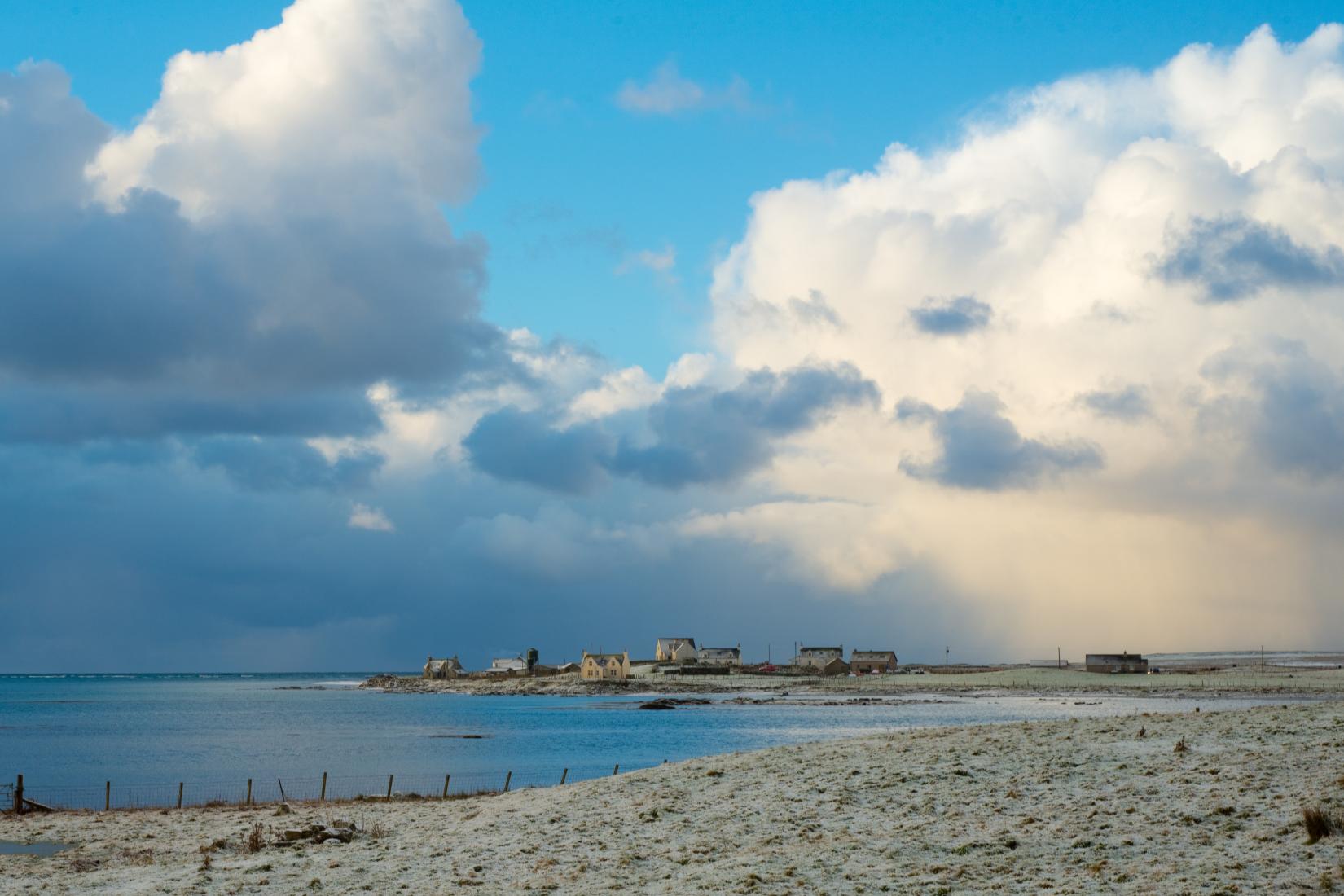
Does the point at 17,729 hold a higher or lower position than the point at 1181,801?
lower

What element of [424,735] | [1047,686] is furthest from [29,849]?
[1047,686]

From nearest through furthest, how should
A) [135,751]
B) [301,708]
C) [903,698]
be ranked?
[135,751], [903,698], [301,708]

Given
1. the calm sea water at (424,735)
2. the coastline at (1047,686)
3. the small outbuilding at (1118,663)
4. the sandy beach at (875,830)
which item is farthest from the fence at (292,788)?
the small outbuilding at (1118,663)

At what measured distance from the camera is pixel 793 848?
941 inches

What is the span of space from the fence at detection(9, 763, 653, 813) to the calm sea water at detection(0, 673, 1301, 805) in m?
0.42

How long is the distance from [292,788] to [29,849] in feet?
83.8

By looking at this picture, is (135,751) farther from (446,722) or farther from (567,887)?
(567,887)

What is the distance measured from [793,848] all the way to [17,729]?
4794 inches

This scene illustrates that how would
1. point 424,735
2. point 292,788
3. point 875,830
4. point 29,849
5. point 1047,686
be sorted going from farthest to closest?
point 1047,686 < point 424,735 < point 292,788 < point 29,849 < point 875,830

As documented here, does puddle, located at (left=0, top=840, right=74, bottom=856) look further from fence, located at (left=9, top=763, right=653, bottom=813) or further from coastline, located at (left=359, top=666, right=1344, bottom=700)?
coastline, located at (left=359, top=666, right=1344, bottom=700)

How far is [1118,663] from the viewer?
189500 millimetres

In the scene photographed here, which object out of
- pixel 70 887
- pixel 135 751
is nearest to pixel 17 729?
pixel 135 751

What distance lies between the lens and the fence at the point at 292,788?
52.8 m

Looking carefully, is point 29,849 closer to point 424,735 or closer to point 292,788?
point 292,788
